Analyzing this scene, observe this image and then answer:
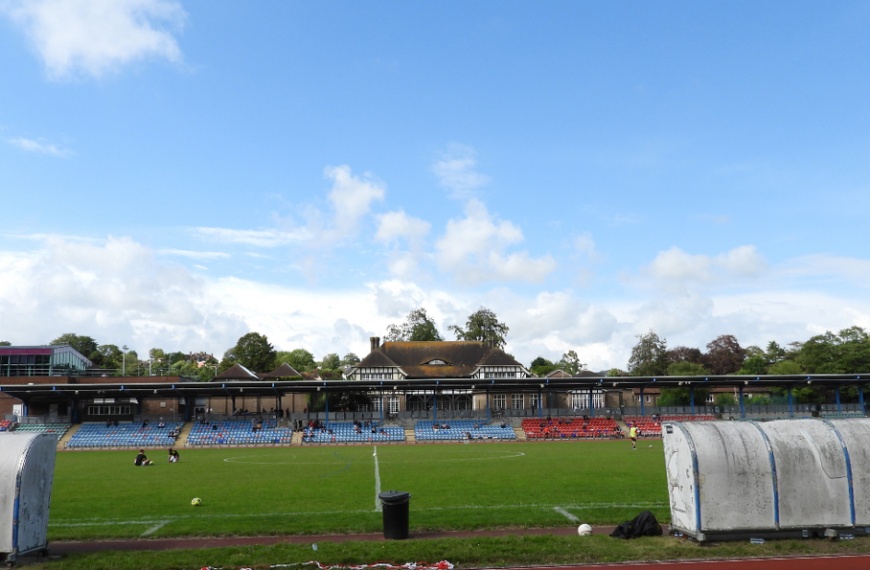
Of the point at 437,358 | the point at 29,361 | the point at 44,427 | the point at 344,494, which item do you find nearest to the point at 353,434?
the point at 44,427

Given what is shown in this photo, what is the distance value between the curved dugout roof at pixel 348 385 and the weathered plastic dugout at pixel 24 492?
48.7 metres

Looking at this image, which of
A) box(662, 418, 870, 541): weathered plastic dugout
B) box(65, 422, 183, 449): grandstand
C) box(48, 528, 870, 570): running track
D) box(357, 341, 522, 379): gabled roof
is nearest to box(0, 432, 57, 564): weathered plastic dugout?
box(48, 528, 870, 570): running track

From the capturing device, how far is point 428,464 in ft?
115

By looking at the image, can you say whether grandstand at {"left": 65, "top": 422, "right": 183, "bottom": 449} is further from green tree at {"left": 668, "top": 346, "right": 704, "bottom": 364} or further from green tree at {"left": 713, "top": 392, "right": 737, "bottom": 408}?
green tree at {"left": 668, "top": 346, "right": 704, "bottom": 364}

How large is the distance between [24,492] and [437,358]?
287ft

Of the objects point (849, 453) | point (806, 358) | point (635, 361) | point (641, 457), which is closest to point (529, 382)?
point (641, 457)

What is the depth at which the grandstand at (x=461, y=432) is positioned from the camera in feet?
195

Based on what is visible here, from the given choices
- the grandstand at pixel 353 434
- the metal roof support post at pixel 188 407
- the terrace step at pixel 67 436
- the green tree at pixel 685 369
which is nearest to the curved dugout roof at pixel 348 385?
the metal roof support post at pixel 188 407

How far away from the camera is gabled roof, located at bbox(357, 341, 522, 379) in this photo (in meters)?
95.7

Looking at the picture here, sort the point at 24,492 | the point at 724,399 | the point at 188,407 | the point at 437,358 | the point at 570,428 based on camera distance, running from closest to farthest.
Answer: the point at 24,492, the point at 570,428, the point at 188,407, the point at 724,399, the point at 437,358

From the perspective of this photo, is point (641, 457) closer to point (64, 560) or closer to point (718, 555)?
point (718, 555)

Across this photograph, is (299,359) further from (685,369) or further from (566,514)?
(566,514)

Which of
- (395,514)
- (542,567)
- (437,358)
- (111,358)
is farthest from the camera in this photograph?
(111,358)

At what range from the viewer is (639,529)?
14336mm
